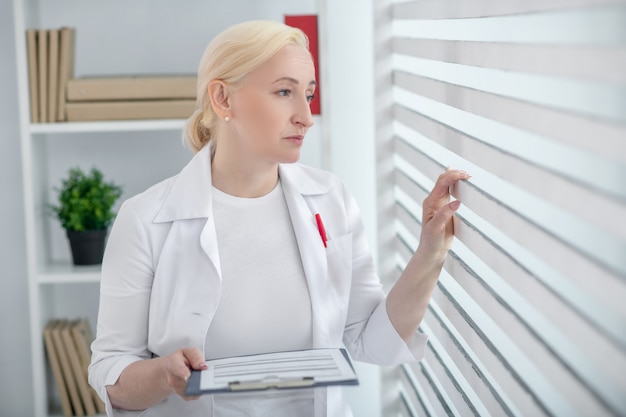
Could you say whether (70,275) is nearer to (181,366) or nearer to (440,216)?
(181,366)

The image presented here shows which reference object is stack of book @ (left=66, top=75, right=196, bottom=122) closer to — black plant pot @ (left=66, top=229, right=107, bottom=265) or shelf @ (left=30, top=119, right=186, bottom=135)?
shelf @ (left=30, top=119, right=186, bottom=135)

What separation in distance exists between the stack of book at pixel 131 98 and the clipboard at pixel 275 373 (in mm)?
1294

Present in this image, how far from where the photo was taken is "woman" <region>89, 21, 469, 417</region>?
Answer: 5.96 feet

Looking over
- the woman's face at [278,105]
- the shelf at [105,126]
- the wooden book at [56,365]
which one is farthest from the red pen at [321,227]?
the wooden book at [56,365]

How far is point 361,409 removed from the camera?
273 cm

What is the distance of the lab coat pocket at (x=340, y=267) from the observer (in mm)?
1951

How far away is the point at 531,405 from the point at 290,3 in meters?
2.00

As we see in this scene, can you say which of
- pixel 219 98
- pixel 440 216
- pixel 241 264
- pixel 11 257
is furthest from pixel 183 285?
pixel 11 257

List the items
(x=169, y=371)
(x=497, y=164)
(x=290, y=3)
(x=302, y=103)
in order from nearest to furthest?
1. (x=497, y=164)
2. (x=169, y=371)
3. (x=302, y=103)
4. (x=290, y=3)

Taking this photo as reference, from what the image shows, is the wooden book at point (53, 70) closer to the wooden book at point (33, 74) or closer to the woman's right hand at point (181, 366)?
the wooden book at point (33, 74)

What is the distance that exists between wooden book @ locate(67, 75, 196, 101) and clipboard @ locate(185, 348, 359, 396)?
130 cm

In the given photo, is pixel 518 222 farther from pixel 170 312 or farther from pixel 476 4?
pixel 170 312

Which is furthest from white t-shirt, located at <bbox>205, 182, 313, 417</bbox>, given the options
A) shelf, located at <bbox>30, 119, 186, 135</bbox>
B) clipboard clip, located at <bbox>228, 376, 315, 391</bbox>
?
shelf, located at <bbox>30, 119, 186, 135</bbox>

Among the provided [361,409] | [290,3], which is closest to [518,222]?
[361,409]
